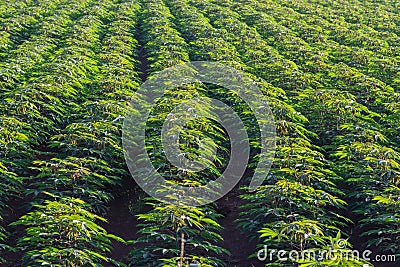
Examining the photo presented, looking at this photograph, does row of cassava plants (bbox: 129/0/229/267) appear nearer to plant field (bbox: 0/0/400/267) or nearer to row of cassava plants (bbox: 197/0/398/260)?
plant field (bbox: 0/0/400/267)

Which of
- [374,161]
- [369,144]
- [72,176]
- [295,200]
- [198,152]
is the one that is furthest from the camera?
[369,144]

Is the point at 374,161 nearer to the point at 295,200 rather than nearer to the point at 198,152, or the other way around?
the point at 295,200

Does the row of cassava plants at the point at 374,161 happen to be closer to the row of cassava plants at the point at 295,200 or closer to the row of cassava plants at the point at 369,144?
the row of cassava plants at the point at 369,144

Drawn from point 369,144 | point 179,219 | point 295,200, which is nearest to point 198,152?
point 295,200

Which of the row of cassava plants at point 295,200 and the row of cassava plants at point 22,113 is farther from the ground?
the row of cassava plants at point 22,113

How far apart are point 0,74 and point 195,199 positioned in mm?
6604

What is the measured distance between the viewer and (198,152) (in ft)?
Result: 24.3

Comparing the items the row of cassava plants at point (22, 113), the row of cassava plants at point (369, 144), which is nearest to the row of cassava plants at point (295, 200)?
the row of cassava plants at point (369, 144)

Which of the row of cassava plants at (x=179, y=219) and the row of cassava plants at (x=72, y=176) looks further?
the row of cassava plants at (x=179, y=219)

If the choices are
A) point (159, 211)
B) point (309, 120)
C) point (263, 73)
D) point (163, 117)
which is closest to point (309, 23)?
point (263, 73)

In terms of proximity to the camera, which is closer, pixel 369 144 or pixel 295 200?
pixel 295 200

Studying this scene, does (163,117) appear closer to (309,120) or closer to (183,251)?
(309,120)

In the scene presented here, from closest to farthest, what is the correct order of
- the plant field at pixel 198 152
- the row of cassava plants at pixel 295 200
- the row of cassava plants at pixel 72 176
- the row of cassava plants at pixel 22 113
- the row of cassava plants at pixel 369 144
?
the row of cassava plants at pixel 72 176 → the row of cassava plants at pixel 295 200 → the plant field at pixel 198 152 → the row of cassava plants at pixel 369 144 → the row of cassava plants at pixel 22 113

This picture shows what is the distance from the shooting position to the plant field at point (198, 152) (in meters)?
5.57
